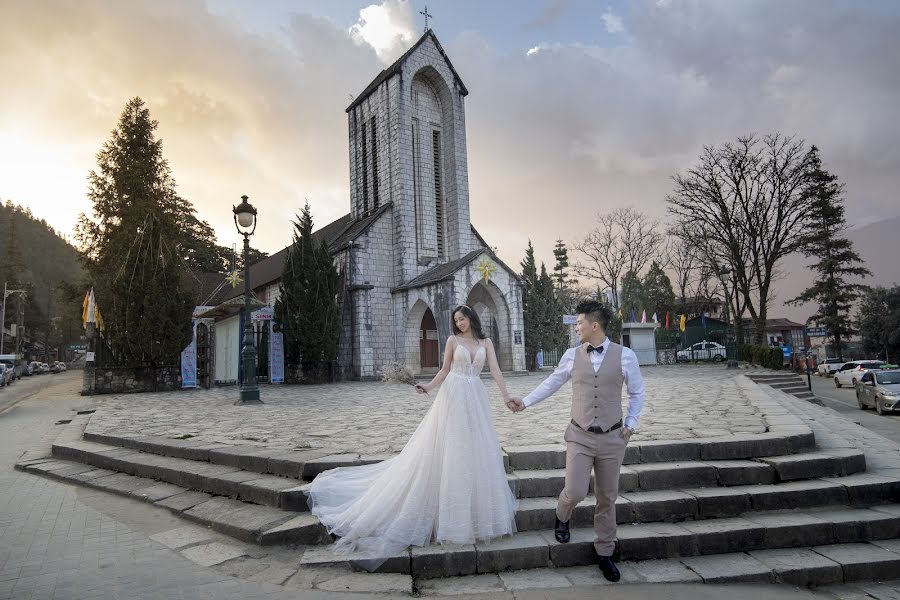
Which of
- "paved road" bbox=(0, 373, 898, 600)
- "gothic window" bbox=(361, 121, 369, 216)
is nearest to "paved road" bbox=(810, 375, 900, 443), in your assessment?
→ "paved road" bbox=(0, 373, 898, 600)

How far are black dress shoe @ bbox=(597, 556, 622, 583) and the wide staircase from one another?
0.10m

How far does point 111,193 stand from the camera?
29062mm

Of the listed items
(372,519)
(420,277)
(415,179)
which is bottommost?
(372,519)

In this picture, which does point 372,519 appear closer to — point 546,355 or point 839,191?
point 546,355

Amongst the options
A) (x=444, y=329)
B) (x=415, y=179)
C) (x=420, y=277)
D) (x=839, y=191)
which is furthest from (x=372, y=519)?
(x=839, y=191)

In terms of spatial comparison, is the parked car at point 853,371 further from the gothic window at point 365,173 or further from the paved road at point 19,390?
the paved road at point 19,390

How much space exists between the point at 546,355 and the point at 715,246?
39.0 feet

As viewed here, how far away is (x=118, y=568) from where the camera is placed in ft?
12.2

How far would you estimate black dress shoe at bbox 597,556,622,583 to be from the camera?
343 centimetres

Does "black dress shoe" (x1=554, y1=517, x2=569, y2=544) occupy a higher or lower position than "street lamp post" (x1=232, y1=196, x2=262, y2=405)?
lower

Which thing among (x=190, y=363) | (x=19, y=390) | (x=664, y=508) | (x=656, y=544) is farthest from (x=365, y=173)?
(x=656, y=544)

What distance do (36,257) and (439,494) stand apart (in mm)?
109277

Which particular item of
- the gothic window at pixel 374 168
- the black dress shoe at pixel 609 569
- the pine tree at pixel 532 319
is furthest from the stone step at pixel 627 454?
the pine tree at pixel 532 319

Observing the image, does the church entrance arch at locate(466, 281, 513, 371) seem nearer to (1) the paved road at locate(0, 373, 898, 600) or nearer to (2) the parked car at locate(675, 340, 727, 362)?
(2) the parked car at locate(675, 340, 727, 362)
